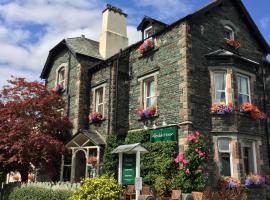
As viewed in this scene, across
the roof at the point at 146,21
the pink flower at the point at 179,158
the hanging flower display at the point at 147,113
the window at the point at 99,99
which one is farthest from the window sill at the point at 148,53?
the pink flower at the point at 179,158

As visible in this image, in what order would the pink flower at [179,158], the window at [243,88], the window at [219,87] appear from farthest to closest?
1. the window at [243,88]
2. the window at [219,87]
3. the pink flower at [179,158]

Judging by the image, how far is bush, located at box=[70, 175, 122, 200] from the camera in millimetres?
12641

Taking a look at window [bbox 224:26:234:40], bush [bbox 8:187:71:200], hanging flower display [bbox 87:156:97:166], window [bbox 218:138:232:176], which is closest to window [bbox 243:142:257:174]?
window [bbox 218:138:232:176]

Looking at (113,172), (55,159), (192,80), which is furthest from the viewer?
(55,159)

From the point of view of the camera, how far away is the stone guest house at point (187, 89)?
16188 millimetres

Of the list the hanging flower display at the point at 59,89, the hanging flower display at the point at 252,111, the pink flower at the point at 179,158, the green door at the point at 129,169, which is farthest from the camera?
Result: the hanging flower display at the point at 59,89

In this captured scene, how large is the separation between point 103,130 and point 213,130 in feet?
20.8

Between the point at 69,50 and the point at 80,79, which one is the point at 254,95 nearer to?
the point at 80,79

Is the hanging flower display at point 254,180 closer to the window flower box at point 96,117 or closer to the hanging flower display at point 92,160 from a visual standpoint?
the hanging flower display at point 92,160

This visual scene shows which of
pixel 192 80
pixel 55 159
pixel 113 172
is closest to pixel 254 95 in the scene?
pixel 192 80

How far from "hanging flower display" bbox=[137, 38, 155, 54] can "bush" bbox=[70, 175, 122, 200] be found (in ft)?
27.3

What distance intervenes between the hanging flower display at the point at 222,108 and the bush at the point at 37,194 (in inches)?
301

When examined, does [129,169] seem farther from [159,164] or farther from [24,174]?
[24,174]

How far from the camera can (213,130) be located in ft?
53.3
